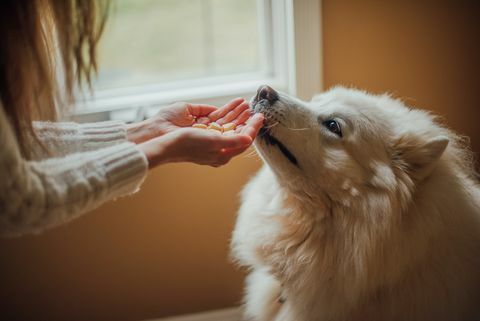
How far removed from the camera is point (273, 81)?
1.75m

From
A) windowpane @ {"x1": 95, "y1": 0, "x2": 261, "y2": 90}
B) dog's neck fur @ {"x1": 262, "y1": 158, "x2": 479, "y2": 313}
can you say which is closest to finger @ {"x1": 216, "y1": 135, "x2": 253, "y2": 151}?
dog's neck fur @ {"x1": 262, "y1": 158, "x2": 479, "y2": 313}

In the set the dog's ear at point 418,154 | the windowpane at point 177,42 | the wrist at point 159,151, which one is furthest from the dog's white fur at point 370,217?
the windowpane at point 177,42

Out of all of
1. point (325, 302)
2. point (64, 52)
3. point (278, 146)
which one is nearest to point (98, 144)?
point (64, 52)

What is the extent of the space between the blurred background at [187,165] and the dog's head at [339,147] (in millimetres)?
408

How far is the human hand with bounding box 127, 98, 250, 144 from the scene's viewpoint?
128 cm

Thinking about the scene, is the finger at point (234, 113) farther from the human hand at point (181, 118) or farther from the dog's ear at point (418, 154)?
the dog's ear at point (418, 154)

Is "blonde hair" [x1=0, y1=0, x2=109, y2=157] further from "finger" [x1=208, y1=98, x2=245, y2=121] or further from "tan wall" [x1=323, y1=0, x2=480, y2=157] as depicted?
"tan wall" [x1=323, y1=0, x2=480, y2=157]

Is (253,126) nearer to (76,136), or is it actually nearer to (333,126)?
(333,126)

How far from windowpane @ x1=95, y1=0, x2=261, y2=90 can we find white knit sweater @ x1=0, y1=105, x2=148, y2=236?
0.83 metres

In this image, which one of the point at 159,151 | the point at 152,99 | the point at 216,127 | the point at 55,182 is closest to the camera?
the point at 55,182

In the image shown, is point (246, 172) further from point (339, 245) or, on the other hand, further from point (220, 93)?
point (339, 245)

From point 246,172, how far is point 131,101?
20.4 inches

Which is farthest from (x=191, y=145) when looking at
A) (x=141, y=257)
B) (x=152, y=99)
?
(x=141, y=257)

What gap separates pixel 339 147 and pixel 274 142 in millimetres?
171
